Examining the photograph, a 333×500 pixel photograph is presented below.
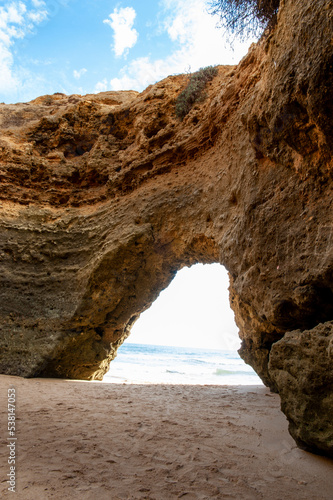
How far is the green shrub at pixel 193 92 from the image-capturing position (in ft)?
25.5

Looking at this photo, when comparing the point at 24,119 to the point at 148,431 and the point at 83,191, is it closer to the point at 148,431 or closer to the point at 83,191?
the point at 83,191

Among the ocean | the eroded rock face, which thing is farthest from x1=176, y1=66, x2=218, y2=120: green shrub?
the ocean

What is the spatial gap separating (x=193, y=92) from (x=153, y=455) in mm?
8339

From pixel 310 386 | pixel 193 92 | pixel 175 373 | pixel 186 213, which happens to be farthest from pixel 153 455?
pixel 175 373

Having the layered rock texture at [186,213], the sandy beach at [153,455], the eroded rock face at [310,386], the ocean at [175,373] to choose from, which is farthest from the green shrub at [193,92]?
the ocean at [175,373]

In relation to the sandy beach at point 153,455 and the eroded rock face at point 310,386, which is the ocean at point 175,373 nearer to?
the sandy beach at point 153,455

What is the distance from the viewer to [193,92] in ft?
25.8

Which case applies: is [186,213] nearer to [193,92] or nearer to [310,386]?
[193,92]

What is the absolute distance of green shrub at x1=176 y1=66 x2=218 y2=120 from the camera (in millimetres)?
7770

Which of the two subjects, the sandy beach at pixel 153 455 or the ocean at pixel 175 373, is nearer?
the sandy beach at pixel 153 455

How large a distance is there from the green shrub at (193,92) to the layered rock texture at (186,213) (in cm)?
36

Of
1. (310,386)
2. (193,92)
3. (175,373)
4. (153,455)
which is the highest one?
(193,92)

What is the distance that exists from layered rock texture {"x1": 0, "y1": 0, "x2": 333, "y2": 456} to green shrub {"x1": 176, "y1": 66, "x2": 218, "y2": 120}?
36cm

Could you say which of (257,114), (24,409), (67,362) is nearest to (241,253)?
(257,114)
